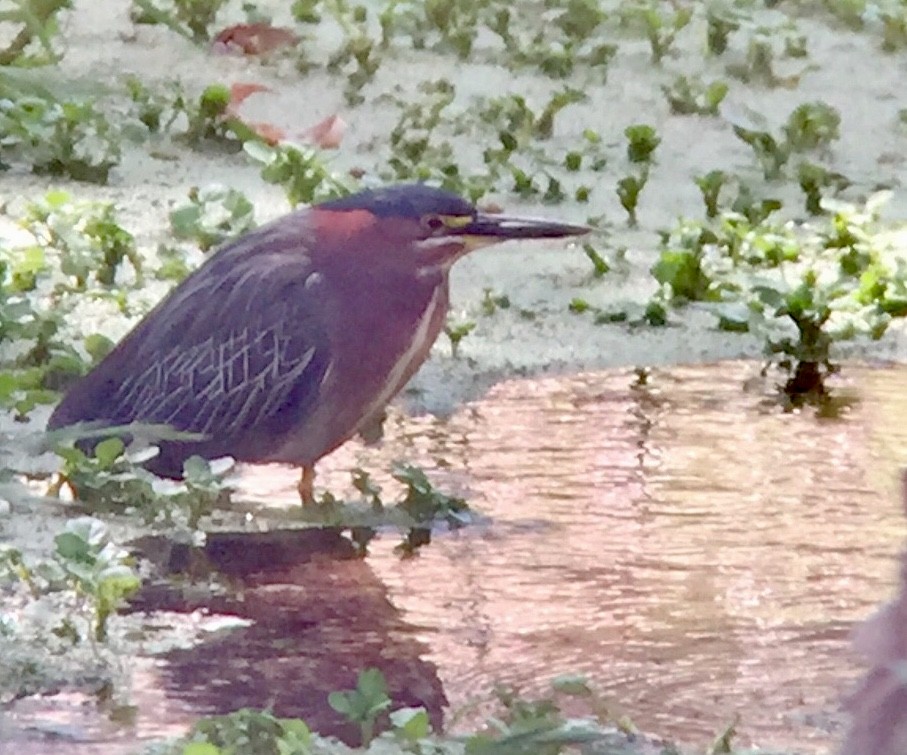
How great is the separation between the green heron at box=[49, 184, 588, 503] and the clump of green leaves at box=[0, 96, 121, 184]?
198 cm

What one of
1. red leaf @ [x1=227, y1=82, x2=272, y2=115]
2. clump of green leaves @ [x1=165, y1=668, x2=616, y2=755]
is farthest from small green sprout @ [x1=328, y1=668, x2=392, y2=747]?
red leaf @ [x1=227, y1=82, x2=272, y2=115]

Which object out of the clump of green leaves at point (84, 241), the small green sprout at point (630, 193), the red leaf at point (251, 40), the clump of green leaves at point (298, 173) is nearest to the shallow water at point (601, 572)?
the clump of green leaves at point (84, 241)

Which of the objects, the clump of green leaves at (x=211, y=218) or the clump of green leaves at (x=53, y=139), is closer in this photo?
the clump of green leaves at (x=211, y=218)

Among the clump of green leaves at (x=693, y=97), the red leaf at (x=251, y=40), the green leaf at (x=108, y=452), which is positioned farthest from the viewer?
the red leaf at (x=251, y=40)

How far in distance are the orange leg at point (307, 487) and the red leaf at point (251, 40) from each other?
368 centimetres

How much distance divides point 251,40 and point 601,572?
4.27m

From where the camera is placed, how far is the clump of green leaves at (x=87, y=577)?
3.59 meters

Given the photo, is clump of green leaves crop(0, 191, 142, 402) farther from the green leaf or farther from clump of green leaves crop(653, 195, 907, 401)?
clump of green leaves crop(653, 195, 907, 401)

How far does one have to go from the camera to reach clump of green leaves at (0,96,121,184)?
21.2ft

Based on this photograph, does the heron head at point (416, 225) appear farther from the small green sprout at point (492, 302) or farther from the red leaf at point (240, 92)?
the red leaf at point (240, 92)

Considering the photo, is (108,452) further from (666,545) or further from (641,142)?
(641,142)

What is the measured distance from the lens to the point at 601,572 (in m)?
4.07

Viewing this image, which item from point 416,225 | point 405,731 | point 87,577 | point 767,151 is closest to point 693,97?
point 767,151

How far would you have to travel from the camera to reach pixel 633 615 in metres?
3.85
